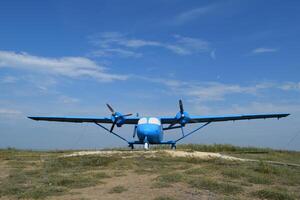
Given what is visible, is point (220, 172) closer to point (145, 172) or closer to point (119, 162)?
point (145, 172)

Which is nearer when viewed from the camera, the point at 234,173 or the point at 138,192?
the point at 138,192

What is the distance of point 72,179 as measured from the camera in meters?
12.8

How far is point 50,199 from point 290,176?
9.43m

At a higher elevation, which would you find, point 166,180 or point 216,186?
point 166,180

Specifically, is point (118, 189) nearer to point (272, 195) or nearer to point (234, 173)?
point (272, 195)

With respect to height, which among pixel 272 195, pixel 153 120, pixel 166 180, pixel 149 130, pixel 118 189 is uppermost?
pixel 153 120

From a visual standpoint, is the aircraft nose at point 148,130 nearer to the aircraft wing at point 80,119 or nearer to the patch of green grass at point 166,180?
the aircraft wing at point 80,119

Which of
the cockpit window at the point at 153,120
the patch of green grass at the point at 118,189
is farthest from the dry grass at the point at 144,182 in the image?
the cockpit window at the point at 153,120

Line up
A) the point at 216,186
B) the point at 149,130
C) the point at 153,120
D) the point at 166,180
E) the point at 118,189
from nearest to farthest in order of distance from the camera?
the point at 118,189
the point at 216,186
the point at 166,180
the point at 149,130
the point at 153,120

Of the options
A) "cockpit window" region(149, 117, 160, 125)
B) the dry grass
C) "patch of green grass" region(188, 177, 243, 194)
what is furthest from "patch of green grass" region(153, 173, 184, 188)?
"cockpit window" region(149, 117, 160, 125)

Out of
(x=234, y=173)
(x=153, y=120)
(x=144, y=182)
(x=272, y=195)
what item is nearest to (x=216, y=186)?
(x=272, y=195)

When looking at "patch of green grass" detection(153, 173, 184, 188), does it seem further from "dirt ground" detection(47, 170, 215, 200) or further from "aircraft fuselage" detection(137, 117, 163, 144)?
"aircraft fuselage" detection(137, 117, 163, 144)

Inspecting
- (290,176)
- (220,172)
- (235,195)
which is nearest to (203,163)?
(220,172)

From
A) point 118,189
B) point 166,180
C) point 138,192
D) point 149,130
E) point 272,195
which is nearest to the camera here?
point 272,195
